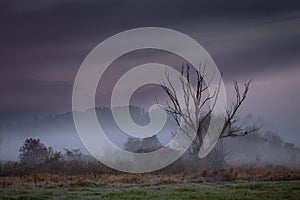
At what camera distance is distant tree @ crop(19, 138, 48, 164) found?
27.9 metres

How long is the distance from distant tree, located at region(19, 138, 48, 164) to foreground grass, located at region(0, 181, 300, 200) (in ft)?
31.6

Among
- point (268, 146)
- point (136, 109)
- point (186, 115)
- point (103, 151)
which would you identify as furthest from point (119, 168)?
point (268, 146)

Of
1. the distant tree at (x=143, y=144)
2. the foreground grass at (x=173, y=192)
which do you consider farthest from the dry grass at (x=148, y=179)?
the distant tree at (x=143, y=144)

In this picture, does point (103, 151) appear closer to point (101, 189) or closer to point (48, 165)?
point (48, 165)

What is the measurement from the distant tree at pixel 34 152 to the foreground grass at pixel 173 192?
31.6ft

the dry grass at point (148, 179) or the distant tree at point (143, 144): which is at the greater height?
the distant tree at point (143, 144)

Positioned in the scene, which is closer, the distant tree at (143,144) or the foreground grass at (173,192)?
the foreground grass at (173,192)

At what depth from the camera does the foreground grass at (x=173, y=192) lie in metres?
15.7

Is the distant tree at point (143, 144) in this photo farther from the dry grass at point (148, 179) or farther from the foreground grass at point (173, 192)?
the foreground grass at point (173, 192)

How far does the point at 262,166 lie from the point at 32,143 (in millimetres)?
14589

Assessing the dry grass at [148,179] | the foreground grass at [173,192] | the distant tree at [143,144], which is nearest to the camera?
the foreground grass at [173,192]

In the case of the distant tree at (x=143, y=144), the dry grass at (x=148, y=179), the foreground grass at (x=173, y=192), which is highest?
the distant tree at (x=143, y=144)

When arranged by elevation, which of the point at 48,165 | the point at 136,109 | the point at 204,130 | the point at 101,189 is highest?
the point at 136,109

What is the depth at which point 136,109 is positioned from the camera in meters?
33.4
